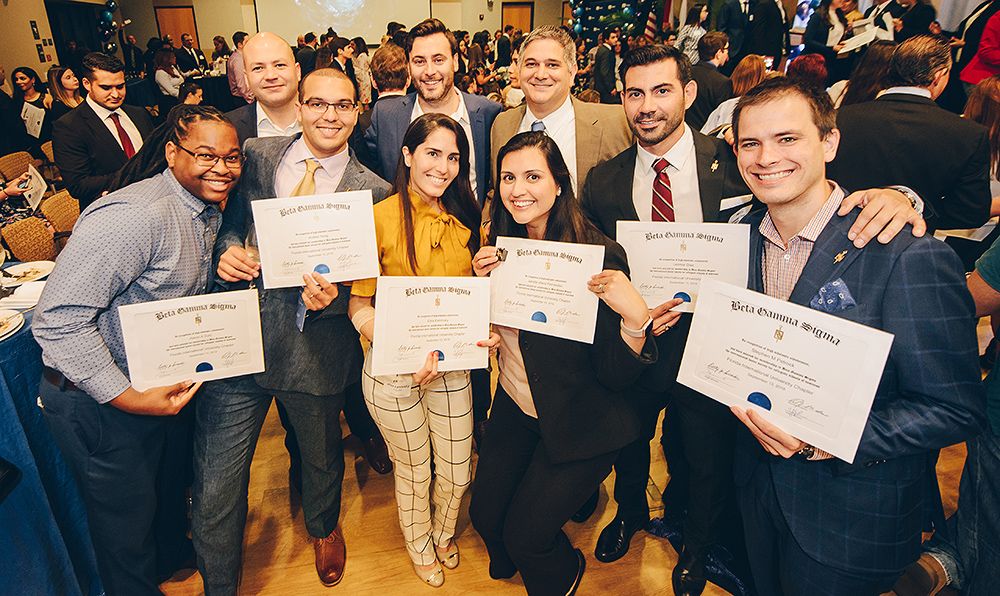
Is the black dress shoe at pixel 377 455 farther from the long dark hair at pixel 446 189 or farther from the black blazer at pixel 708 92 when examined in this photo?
the black blazer at pixel 708 92

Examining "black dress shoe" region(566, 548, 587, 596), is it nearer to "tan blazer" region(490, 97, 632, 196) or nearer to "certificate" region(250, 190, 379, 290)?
"certificate" region(250, 190, 379, 290)

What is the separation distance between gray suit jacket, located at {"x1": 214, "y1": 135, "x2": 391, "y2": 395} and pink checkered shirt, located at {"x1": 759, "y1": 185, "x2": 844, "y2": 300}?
1.45 m

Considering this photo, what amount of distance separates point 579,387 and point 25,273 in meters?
2.64


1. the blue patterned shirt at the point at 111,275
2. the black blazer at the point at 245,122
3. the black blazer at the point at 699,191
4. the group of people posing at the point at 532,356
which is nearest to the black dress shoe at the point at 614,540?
the group of people posing at the point at 532,356

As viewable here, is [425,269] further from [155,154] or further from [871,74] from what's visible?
[871,74]

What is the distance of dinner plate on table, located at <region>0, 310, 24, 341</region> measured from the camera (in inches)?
78.3

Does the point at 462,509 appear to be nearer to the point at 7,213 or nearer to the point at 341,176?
the point at 341,176

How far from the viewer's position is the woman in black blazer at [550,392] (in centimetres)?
192

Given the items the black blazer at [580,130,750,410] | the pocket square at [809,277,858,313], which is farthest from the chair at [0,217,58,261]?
the pocket square at [809,277,858,313]

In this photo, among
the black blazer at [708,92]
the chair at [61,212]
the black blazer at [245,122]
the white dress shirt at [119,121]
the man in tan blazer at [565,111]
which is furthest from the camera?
the black blazer at [708,92]

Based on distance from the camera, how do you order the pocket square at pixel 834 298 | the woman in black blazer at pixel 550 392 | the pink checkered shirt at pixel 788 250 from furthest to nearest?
the woman in black blazer at pixel 550 392, the pink checkered shirt at pixel 788 250, the pocket square at pixel 834 298

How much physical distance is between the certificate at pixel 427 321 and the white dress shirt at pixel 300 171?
59cm

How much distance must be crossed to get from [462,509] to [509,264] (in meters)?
1.65

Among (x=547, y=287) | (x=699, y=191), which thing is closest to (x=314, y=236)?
(x=547, y=287)
